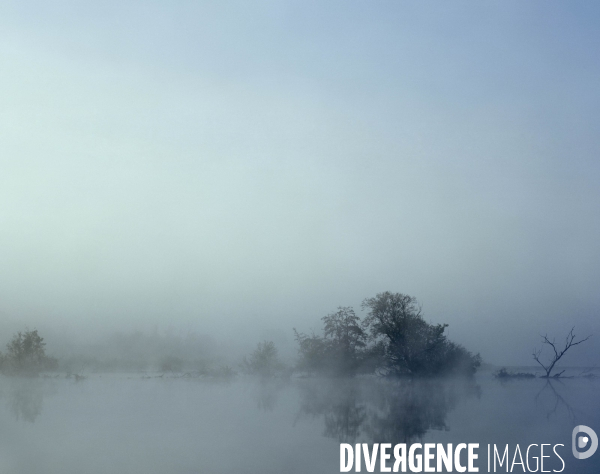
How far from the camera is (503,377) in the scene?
57.9 metres

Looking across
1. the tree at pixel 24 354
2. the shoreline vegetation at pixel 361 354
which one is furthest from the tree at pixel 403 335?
the tree at pixel 24 354

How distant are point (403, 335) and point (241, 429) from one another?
27104mm

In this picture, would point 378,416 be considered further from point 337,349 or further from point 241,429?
point 337,349

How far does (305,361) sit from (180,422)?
97.6 ft

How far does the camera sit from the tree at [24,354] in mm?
46500

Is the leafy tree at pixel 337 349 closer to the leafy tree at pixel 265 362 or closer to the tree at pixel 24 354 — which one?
the leafy tree at pixel 265 362

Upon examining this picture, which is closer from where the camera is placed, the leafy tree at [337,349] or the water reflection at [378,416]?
the water reflection at [378,416]

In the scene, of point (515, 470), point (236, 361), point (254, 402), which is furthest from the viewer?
point (236, 361)

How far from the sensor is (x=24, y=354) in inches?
1845

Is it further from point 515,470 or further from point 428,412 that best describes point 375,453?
point 428,412

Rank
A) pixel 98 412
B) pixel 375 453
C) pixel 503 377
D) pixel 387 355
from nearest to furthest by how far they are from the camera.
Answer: pixel 375 453
pixel 98 412
pixel 387 355
pixel 503 377

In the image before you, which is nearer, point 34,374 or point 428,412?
point 428,412

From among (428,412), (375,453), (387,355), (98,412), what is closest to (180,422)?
(98,412)

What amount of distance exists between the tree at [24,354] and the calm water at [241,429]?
22.6m
